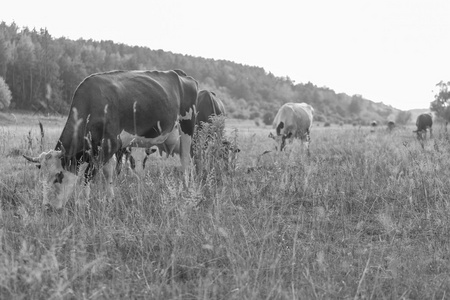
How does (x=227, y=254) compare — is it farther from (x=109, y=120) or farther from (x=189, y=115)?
(x=189, y=115)

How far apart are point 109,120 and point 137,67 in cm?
8405

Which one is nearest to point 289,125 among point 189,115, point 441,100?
point 189,115

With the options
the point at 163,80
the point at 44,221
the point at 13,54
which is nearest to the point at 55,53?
the point at 13,54

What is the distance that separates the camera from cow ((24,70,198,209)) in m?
4.83

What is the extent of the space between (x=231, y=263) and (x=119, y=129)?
3360 millimetres

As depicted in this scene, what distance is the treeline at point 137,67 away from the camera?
50.0 meters

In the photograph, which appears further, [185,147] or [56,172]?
[185,147]

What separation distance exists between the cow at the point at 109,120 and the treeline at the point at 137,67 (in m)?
25.2

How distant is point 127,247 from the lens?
125 inches

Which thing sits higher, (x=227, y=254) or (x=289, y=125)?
(x=289, y=125)

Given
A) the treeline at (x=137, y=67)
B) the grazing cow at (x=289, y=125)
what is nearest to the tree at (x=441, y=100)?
the treeline at (x=137, y=67)

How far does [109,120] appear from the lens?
17.8 feet

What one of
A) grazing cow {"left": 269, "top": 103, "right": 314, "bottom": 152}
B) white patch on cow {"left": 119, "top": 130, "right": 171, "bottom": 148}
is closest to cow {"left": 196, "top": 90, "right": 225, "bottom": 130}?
white patch on cow {"left": 119, "top": 130, "right": 171, "bottom": 148}

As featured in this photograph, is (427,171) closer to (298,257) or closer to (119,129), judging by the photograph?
(298,257)
